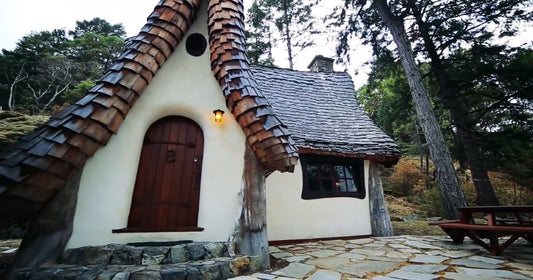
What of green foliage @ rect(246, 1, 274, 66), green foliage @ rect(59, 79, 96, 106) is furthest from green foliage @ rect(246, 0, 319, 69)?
green foliage @ rect(59, 79, 96, 106)

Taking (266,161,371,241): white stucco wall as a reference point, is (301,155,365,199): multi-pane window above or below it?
above

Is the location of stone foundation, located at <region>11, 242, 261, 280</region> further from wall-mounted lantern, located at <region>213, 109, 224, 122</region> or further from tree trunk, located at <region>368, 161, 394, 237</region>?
tree trunk, located at <region>368, 161, 394, 237</region>

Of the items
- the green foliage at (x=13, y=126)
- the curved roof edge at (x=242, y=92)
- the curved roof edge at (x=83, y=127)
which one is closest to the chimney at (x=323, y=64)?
the curved roof edge at (x=242, y=92)

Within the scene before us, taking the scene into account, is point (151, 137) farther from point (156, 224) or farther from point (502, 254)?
point (502, 254)

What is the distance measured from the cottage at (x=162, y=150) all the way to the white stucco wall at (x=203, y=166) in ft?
0.05

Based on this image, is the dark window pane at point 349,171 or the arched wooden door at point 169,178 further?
the dark window pane at point 349,171

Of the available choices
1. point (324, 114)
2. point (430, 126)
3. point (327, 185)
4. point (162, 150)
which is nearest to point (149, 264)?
point (162, 150)

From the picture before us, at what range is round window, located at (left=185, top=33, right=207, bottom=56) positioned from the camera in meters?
3.71

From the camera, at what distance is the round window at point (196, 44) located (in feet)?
12.2

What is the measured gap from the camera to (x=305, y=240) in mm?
4879

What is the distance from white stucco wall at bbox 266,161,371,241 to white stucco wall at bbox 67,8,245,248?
185 centimetres

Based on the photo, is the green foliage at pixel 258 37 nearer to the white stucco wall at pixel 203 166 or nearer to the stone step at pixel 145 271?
the white stucco wall at pixel 203 166

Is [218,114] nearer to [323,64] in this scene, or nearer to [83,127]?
[83,127]

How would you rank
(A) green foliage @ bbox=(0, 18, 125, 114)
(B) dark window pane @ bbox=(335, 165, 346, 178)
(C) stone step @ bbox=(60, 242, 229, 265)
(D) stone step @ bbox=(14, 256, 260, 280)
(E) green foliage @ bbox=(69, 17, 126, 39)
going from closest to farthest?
(D) stone step @ bbox=(14, 256, 260, 280), (C) stone step @ bbox=(60, 242, 229, 265), (B) dark window pane @ bbox=(335, 165, 346, 178), (A) green foliage @ bbox=(0, 18, 125, 114), (E) green foliage @ bbox=(69, 17, 126, 39)
